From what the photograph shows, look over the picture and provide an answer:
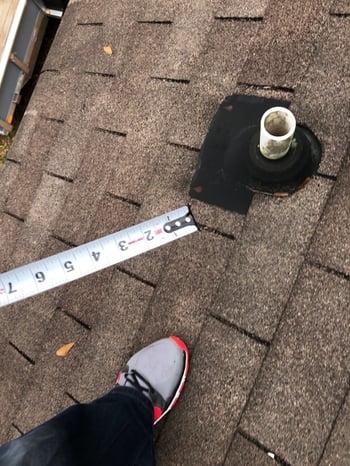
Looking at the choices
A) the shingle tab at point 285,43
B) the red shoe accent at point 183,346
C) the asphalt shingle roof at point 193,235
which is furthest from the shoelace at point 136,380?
the shingle tab at point 285,43

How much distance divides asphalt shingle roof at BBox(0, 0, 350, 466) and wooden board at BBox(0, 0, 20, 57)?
1055 mm

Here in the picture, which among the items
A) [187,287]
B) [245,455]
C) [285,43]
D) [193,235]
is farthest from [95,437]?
[285,43]

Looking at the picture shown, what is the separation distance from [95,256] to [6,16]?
2725 mm

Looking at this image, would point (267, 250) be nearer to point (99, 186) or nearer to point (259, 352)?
point (259, 352)

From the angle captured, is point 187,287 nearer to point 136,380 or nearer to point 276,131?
point 136,380

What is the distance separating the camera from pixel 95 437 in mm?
1706

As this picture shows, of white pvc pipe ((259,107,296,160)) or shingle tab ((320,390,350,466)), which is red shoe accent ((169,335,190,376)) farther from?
white pvc pipe ((259,107,296,160))

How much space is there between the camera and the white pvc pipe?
1731 millimetres

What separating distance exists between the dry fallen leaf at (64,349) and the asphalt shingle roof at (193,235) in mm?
27

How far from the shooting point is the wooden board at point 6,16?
12.2 feet

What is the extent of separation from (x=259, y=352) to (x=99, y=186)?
4.15ft

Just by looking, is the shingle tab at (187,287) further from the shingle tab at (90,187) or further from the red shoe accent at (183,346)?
the shingle tab at (90,187)

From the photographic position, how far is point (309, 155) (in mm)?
1897

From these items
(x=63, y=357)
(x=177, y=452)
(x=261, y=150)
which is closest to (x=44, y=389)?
(x=63, y=357)
